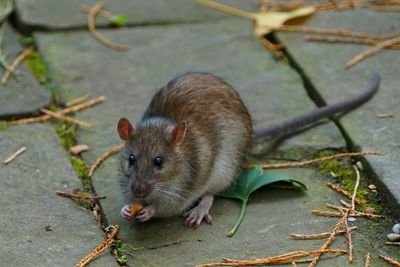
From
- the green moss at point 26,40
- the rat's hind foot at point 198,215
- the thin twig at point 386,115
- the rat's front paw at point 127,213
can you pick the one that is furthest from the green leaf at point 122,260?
the green moss at point 26,40

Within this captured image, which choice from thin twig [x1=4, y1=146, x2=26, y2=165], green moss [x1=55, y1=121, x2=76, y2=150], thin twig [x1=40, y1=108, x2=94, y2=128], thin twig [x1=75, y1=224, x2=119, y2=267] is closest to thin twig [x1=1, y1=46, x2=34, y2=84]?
thin twig [x1=40, y1=108, x2=94, y2=128]

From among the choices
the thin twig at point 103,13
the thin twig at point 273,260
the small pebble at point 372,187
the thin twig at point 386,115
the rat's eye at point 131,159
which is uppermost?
the rat's eye at point 131,159

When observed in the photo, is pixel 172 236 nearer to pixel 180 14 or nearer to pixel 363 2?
pixel 180 14

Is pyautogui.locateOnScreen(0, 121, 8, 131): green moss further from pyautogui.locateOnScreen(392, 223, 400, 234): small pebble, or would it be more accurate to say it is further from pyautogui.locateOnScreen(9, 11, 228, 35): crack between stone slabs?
pyautogui.locateOnScreen(392, 223, 400, 234): small pebble

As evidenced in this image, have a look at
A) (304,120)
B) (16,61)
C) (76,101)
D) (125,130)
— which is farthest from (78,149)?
(304,120)

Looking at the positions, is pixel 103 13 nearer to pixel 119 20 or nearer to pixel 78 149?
pixel 119 20

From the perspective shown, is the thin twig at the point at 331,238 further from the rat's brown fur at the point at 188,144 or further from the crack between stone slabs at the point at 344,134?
the rat's brown fur at the point at 188,144

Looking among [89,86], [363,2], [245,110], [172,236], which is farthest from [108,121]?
[363,2]
